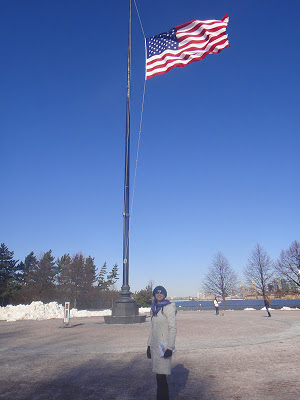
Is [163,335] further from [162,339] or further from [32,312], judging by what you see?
[32,312]

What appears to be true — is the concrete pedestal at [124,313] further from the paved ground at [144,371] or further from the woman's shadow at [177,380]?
the woman's shadow at [177,380]

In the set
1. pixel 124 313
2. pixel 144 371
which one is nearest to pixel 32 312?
pixel 124 313

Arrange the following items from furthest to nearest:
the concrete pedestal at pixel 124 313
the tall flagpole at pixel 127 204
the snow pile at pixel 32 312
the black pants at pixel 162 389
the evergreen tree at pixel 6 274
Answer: the evergreen tree at pixel 6 274 < the snow pile at pixel 32 312 < the tall flagpole at pixel 127 204 < the concrete pedestal at pixel 124 313 < the black pants at pixel 162 389

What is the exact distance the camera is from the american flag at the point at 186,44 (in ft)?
42.5

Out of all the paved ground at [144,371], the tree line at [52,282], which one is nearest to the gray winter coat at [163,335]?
the paved ground at [144,371]

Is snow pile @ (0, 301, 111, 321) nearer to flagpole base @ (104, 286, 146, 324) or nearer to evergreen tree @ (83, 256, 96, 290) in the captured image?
flagpole base @ (104, 286, 146, 324)

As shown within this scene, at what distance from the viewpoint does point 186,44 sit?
13.3 meters

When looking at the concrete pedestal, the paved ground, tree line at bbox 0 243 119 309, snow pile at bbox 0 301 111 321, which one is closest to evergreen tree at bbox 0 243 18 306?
tree line at bbox 0 243 119 309

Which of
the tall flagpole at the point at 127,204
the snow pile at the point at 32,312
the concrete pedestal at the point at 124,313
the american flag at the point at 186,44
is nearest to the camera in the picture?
the concrete pedestal at the point at 124,313

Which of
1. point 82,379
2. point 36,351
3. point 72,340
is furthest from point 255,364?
point 72,340

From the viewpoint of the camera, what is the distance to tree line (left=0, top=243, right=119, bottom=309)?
33.5 m

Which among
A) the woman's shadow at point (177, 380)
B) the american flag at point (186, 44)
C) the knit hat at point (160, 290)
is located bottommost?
the woman's shadow at point (177, 380)

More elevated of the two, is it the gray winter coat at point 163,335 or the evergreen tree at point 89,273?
the evergreen tree at point 89,273

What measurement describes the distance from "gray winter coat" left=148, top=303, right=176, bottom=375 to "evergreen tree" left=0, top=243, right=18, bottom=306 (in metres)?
31.0
